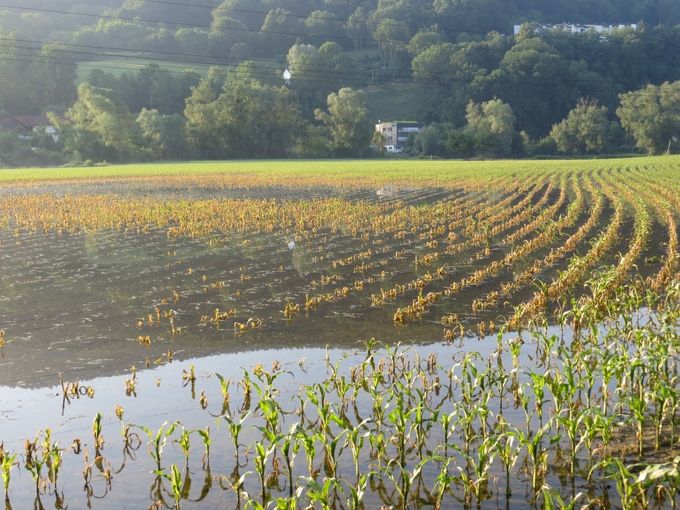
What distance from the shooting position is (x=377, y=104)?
408 ft

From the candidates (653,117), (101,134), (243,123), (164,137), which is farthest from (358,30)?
(101,134)

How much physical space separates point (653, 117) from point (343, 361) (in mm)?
92610

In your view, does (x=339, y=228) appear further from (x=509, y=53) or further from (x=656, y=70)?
(x=656, y=70)

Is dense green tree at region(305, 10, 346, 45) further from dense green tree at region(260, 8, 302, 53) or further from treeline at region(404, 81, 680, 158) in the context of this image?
treeline at region(404, 81, 680, 158)

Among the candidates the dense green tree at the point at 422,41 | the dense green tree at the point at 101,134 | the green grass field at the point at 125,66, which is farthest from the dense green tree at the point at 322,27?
the dense green tree at the point at 101,134

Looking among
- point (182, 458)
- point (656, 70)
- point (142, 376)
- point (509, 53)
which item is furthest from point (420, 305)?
point (656, 70)

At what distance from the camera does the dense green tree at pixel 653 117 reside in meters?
89.0

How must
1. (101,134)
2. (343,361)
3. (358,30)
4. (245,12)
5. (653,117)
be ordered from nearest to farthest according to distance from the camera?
1. (343,361)
2. (101,134)
3. (653,117)
4. (245,12)
5. (358,30)

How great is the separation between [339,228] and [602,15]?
173 meters

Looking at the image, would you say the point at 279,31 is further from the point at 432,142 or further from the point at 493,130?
the point at 493,130

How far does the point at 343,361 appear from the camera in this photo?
8.67 m

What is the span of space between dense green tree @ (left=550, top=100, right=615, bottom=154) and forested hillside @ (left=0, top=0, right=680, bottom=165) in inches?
11.0

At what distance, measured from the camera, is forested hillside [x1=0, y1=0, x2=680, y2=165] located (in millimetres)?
86875

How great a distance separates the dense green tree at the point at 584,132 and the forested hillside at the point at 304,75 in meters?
0.28
